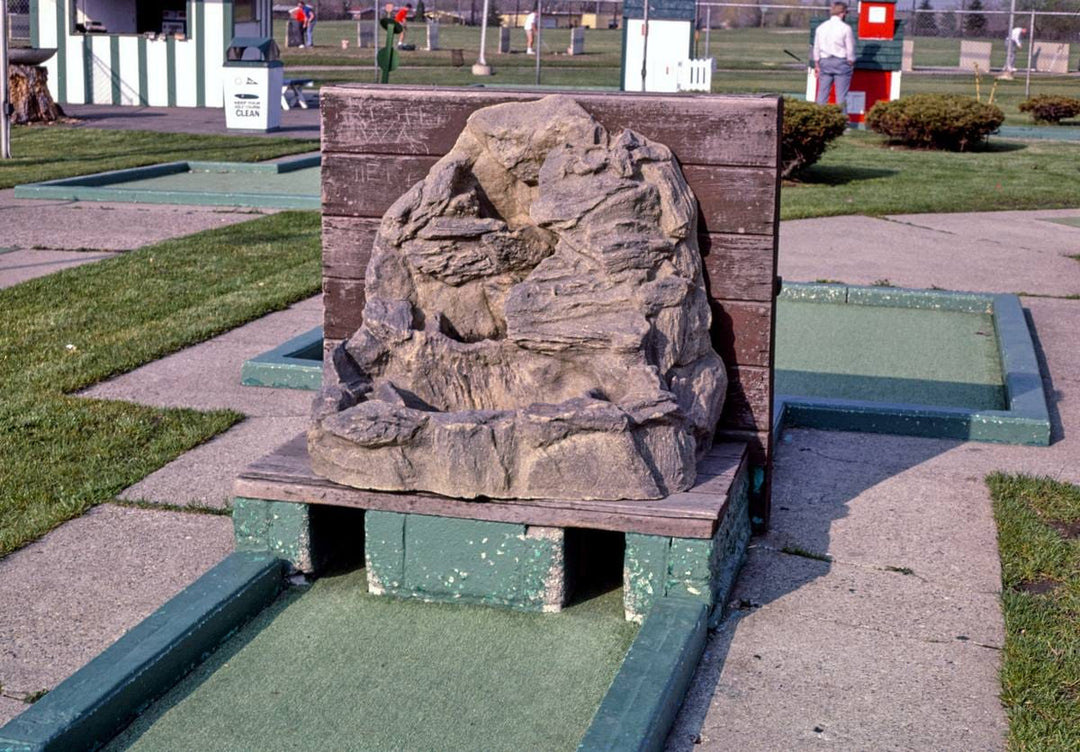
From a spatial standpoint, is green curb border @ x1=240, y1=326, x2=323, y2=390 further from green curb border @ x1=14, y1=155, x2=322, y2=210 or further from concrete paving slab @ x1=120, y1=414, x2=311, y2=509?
green curb border @ x1=14, y1=155, x2=322, y2=210

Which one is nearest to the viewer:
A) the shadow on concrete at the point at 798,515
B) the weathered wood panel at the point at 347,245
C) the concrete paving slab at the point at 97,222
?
the shadow on concrete at the point at 798,515

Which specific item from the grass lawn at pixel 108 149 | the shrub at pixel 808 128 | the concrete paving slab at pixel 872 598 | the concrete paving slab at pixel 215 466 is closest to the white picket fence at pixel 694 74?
the grass lawn at pixel 108 149

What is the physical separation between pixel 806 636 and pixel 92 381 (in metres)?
4.14

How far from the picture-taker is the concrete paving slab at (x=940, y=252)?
34.1ft

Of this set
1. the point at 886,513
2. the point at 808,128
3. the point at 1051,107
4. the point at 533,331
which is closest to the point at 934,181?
the point at 808,128

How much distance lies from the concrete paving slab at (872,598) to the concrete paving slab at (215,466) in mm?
2051

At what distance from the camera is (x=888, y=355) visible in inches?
325

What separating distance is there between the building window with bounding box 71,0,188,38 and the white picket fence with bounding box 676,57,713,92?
8901 mm

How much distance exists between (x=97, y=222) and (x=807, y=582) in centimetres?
913

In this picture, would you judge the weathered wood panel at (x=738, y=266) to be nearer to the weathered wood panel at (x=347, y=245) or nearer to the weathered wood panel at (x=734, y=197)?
the weathered wood panel at (x=734, y=197)

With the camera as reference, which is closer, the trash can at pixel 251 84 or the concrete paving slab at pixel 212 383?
the concrete paving slab at pixel 212 383

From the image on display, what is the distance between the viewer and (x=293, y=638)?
4.25m

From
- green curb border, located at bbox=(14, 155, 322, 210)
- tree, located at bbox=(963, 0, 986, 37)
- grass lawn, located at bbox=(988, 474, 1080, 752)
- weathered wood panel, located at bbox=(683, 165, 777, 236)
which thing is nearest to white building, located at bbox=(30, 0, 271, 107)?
green curb border, located at bbox=(14, 155, 322, 210)

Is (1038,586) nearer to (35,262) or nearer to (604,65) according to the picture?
(35,262)
